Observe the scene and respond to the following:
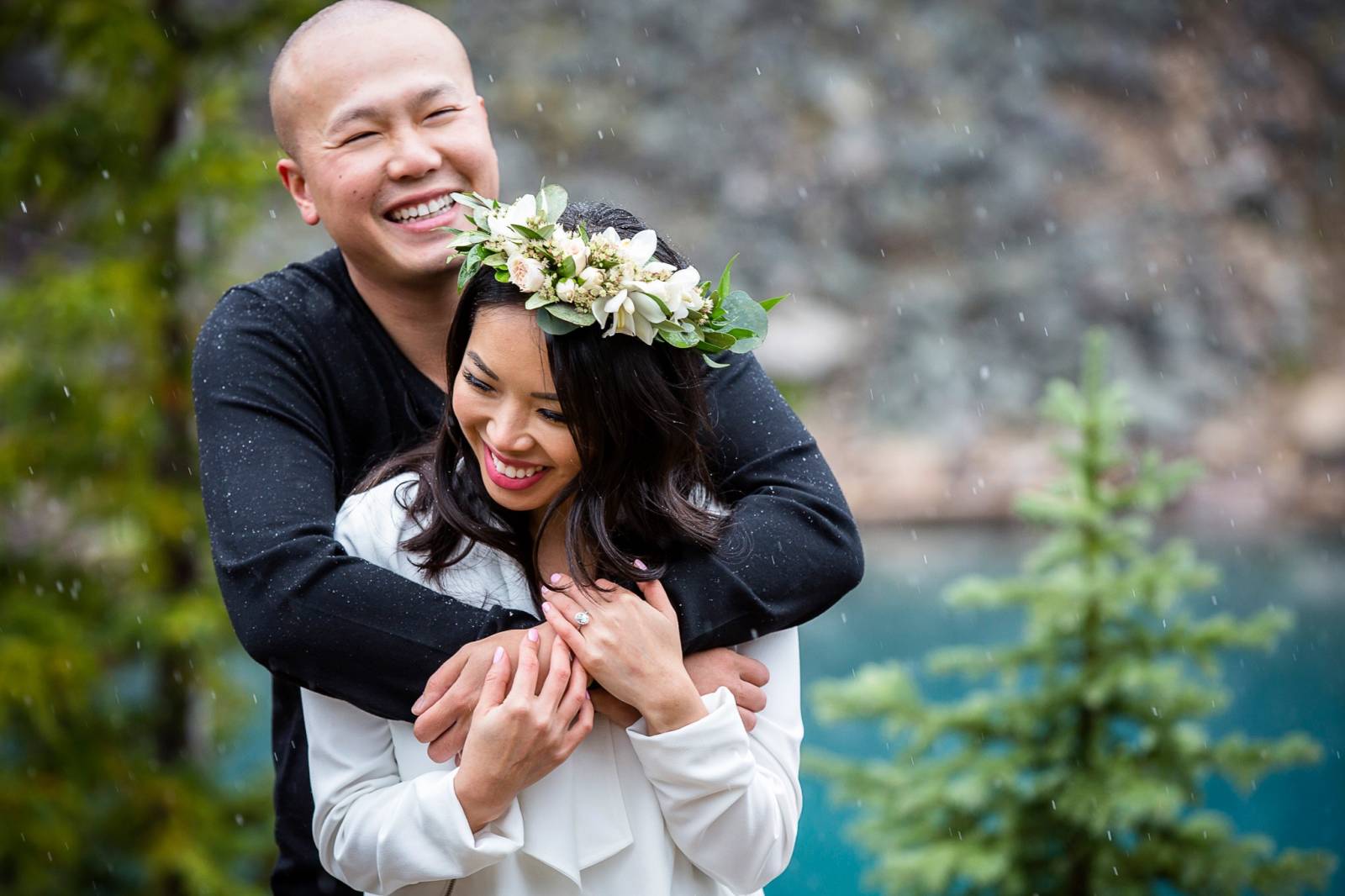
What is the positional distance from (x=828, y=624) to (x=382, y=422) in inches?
388

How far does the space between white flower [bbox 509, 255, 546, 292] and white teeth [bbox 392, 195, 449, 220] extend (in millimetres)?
530

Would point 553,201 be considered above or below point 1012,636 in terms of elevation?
above

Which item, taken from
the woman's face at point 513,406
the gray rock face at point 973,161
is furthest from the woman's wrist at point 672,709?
the gray rock face at point 973,161

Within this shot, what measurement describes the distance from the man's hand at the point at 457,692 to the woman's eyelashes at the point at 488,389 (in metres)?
0.29

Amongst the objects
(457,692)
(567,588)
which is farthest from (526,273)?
(457,692)

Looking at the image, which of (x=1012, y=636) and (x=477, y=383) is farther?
(x=1012, y=636)

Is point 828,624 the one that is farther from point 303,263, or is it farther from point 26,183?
point 303,263

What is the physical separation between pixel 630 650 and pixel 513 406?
354 millimetres

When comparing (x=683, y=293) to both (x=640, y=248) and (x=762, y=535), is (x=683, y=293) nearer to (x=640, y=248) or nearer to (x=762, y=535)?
(x=640, y=248)

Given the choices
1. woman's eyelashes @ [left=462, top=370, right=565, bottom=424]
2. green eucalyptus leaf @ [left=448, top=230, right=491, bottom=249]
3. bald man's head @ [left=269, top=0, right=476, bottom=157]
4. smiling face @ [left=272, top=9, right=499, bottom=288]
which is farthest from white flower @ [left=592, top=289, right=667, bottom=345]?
bald man's head @ [left=269, top=0, right=476, bottom=157]

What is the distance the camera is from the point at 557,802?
71.9 inches

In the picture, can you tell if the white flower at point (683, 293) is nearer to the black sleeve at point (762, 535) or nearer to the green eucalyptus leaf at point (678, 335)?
the green eucalyptus leaf at point (678, 335)

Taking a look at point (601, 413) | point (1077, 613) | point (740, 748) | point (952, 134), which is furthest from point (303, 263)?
point (952, 134)

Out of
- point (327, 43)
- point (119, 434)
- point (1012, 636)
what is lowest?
point (1012, 636)
